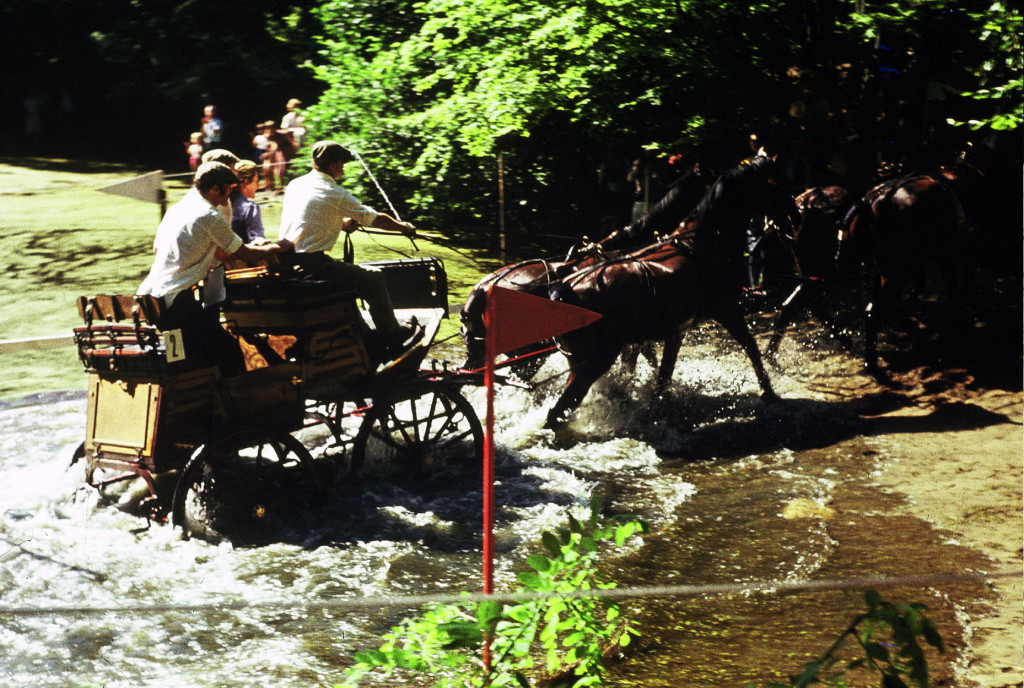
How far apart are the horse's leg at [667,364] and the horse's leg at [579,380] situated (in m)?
0.75

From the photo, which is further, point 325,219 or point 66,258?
point 66,258

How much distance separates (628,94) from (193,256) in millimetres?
6419

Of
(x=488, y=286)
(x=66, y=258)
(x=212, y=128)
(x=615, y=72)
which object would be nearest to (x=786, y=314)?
(x=615, y=72)

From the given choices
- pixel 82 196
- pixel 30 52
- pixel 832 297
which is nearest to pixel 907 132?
pixel 832 297

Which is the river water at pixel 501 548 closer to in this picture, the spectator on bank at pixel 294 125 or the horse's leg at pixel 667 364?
the horse's leg at pixel 667 364

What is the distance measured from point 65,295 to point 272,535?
7100 mm

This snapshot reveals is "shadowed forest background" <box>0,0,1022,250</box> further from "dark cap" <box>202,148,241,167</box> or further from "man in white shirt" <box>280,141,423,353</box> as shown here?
"man in white shirt" <box>280,141,423,353</box>

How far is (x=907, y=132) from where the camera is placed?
42.9 feet

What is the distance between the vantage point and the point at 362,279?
6.98m

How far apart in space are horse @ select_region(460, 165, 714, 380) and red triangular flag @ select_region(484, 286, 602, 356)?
336 cm

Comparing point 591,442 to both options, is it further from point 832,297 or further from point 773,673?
point 832,297

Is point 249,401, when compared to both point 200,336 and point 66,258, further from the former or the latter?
point 66,258

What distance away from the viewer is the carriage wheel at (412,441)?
7.17m

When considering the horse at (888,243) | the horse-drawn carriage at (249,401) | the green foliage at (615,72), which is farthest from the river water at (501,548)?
the green foliage at (615,72)
